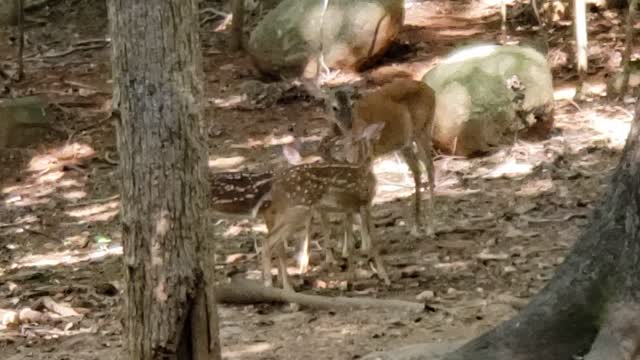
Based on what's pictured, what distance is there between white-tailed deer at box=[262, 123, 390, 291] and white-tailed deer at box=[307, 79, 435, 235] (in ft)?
4.56

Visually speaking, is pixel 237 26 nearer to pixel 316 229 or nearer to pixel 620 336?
pixel 316 229

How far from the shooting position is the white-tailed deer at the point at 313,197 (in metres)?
7.64

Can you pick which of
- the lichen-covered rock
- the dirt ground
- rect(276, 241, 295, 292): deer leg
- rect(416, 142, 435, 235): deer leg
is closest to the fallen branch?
the dirt ground

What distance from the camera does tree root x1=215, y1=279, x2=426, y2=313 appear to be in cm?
683

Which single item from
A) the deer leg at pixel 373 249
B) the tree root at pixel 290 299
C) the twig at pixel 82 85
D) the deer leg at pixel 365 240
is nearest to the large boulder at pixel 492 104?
the deer leg at pixel 365 240

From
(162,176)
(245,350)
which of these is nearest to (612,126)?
(245,350)

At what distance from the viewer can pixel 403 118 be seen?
31.4ft

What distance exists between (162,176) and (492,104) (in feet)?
24.5

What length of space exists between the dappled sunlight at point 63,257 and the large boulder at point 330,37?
567 centimetres

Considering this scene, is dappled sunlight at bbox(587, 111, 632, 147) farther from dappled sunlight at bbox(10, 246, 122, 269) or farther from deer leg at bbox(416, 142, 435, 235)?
dappled sunlight at bbox(10, 246, 122, 269)

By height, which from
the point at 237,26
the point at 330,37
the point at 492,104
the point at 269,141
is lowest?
the point at 269,141

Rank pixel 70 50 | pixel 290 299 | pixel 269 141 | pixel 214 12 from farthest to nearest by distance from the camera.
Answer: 1. pixel 214 12
2. pixel 70 50
3. pixel 269 141
4. pixel 290 299

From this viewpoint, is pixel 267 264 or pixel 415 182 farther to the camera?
pixel 415 182

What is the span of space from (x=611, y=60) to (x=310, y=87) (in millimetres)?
4049
